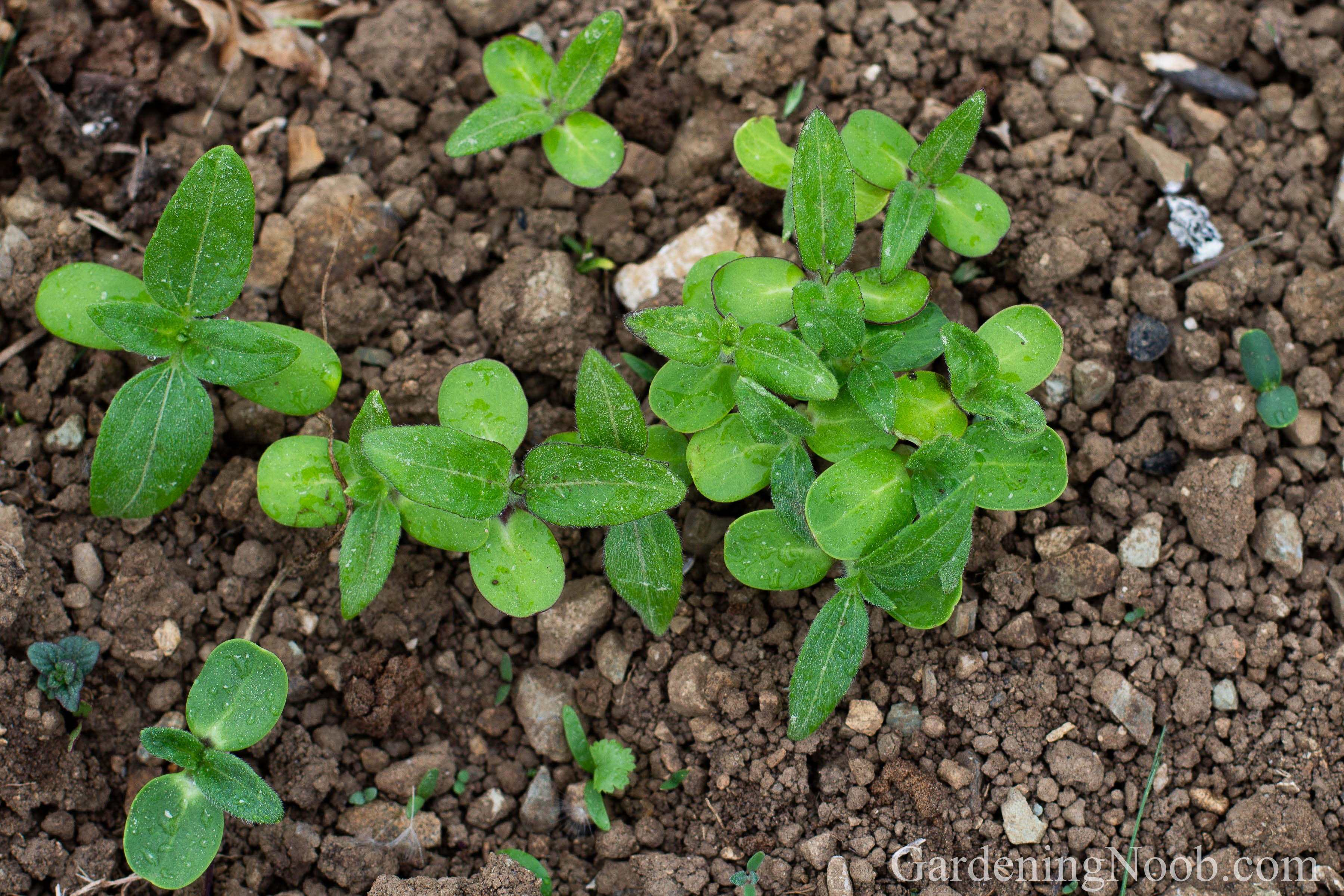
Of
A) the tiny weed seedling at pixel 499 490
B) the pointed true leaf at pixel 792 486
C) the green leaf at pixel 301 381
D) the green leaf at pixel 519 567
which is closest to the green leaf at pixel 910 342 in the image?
the pointed true leaf at pixel 792 486

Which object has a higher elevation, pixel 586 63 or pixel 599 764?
pixel 586 63

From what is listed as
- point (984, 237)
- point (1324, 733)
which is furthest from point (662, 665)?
point (1324, 733)

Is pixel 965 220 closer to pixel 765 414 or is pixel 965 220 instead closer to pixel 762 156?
pixel 762 156

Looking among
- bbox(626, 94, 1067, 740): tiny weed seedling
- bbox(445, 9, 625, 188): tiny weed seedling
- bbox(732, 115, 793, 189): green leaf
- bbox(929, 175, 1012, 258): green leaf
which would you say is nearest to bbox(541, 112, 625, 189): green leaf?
bbox(445, 9, 625, 188): tiny weed seedling

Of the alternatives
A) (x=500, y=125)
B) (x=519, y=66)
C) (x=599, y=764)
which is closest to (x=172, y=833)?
(x=599, y=764)

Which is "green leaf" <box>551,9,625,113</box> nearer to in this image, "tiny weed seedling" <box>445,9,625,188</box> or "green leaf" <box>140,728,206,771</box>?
"tiny weed seedling" <box>445,9,625,188</box>

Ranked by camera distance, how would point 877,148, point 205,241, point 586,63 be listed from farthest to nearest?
point 586,63
point 877,148
point 205,241
